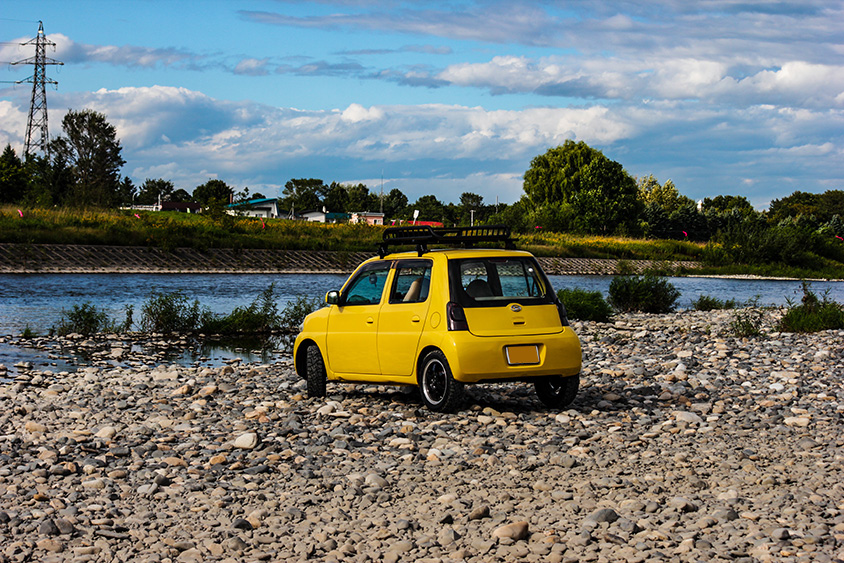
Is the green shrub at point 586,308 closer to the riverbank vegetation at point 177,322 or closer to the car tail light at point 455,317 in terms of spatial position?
the riverbank vegetation at point 177,322

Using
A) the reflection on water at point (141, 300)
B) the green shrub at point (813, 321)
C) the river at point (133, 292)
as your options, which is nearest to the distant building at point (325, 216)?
the reflection on water at point (141, 300)

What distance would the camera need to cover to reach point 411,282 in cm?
960

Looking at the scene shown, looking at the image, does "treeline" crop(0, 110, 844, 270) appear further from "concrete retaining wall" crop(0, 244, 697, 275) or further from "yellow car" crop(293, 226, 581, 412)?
"yellow car" crop(293, 226, 581, 412)

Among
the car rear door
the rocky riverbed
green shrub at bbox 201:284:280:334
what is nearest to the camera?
the rocky riverbed

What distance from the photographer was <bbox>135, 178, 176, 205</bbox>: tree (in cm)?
14712

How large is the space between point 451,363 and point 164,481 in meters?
3.27

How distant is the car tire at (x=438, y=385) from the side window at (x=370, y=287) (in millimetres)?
1192

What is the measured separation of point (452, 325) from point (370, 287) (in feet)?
5.90

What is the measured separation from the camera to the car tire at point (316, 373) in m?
10.4

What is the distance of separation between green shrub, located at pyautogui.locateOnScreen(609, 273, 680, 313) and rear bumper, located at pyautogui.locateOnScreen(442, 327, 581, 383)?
17083 millimetres

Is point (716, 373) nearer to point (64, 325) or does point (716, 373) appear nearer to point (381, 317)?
point (381, 317)

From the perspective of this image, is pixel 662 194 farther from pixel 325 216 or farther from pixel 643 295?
pixel 643 295

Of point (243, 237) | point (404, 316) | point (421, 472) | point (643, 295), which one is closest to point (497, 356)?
point (404, 316)

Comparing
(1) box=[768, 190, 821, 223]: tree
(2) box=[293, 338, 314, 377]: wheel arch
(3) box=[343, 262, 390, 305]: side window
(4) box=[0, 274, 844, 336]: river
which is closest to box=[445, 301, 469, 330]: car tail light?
(3) box=[343, 262, 390, 305]: side window
